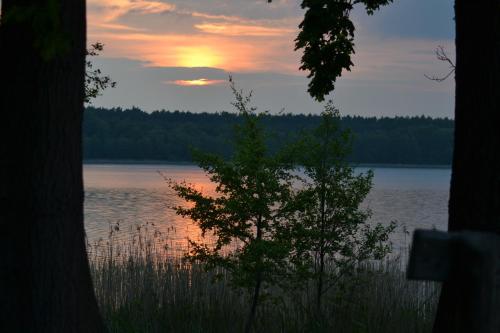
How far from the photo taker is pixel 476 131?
758 centimetres

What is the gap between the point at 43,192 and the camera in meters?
7.86

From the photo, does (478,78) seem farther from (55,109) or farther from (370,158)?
(370,158)

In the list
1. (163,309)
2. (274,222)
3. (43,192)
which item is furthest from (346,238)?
(43,192)

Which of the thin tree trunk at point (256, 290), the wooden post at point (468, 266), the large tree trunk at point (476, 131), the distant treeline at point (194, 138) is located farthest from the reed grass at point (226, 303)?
the distant treeline at point (194, 138)

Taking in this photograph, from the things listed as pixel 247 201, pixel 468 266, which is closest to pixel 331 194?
pixel 247 201

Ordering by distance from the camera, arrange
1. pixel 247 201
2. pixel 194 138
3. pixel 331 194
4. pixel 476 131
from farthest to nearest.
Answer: pixel 194 138
pixel 331 194
pixel 247 201
pixel 476 131

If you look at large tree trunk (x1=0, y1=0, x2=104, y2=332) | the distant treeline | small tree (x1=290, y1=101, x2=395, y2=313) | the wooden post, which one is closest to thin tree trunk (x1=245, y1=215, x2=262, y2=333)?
small tree (x1=290, y1=101, x2=395, y2=313)

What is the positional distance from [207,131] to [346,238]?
10579 cm

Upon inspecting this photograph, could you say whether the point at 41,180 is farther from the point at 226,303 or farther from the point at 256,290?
the point at 226,303

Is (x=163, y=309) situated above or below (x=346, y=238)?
below

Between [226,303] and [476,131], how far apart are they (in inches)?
263

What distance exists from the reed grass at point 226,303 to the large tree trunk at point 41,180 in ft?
11.3

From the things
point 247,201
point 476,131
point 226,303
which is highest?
point 476,131

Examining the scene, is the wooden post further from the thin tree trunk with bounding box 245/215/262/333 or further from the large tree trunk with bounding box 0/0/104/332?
the thin tree trunk with bounding box 245/215/262/333
